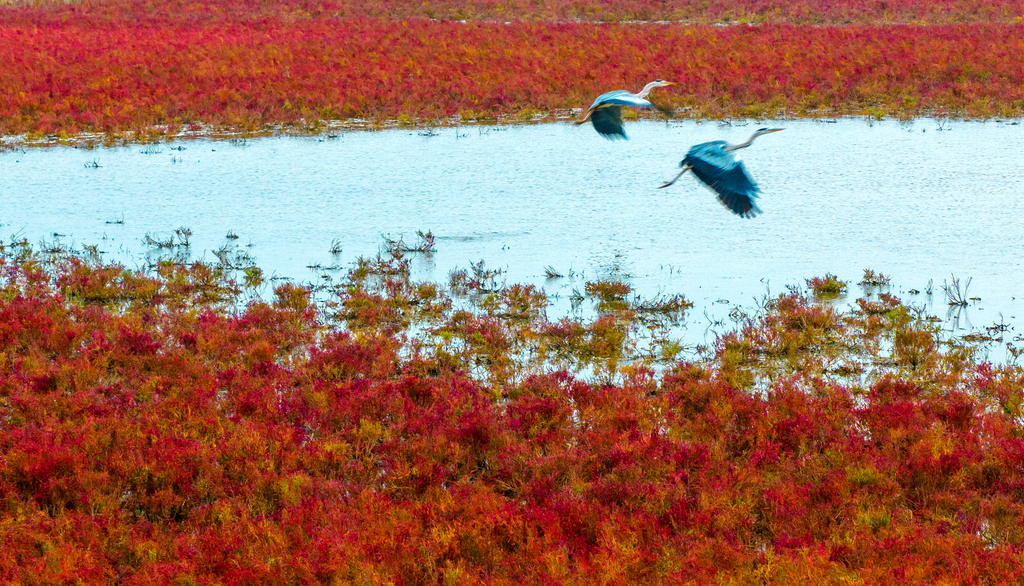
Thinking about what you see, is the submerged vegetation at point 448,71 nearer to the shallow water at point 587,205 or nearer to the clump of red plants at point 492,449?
the shallow water at point 587,205

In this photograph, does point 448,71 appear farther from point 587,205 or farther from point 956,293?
point 956,293

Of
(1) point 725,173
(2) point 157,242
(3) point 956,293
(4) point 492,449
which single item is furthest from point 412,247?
(3) point 956,293

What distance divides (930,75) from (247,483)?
23.5 meters

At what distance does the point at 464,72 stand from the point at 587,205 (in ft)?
41.5

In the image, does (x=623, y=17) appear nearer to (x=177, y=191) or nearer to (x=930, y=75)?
(x=930, y=75)

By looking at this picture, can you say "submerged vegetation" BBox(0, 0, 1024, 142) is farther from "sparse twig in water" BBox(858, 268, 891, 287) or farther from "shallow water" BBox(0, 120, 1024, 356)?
"sparse twig in water" BBox(858, 268, 891, 287)

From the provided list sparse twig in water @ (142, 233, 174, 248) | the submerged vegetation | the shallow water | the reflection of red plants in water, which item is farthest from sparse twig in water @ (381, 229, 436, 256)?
the reflection of red plants in water

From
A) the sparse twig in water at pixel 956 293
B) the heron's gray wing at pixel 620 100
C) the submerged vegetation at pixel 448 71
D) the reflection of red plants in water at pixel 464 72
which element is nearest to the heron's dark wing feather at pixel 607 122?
the heron's gray wing at pixel 620 100

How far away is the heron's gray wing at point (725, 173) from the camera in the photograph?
24.7 feet

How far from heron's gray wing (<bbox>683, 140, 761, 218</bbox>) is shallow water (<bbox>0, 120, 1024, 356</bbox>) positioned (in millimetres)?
2672

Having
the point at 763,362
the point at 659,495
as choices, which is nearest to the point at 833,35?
the point at 763,362

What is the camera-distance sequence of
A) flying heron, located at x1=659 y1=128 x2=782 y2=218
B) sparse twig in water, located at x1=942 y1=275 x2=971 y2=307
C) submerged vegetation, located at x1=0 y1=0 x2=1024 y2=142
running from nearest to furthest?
flying heron, located at x1=659 y1=128 x2=782 y2=218 < sparse twig in water, located at x1=942 y1=275 x2=971 y2=307 < submerged vegetation, located at x1=0 y1=0 x2=1024 y2=142

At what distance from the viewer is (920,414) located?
7199mm

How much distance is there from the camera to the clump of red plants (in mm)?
Answer: 5398
